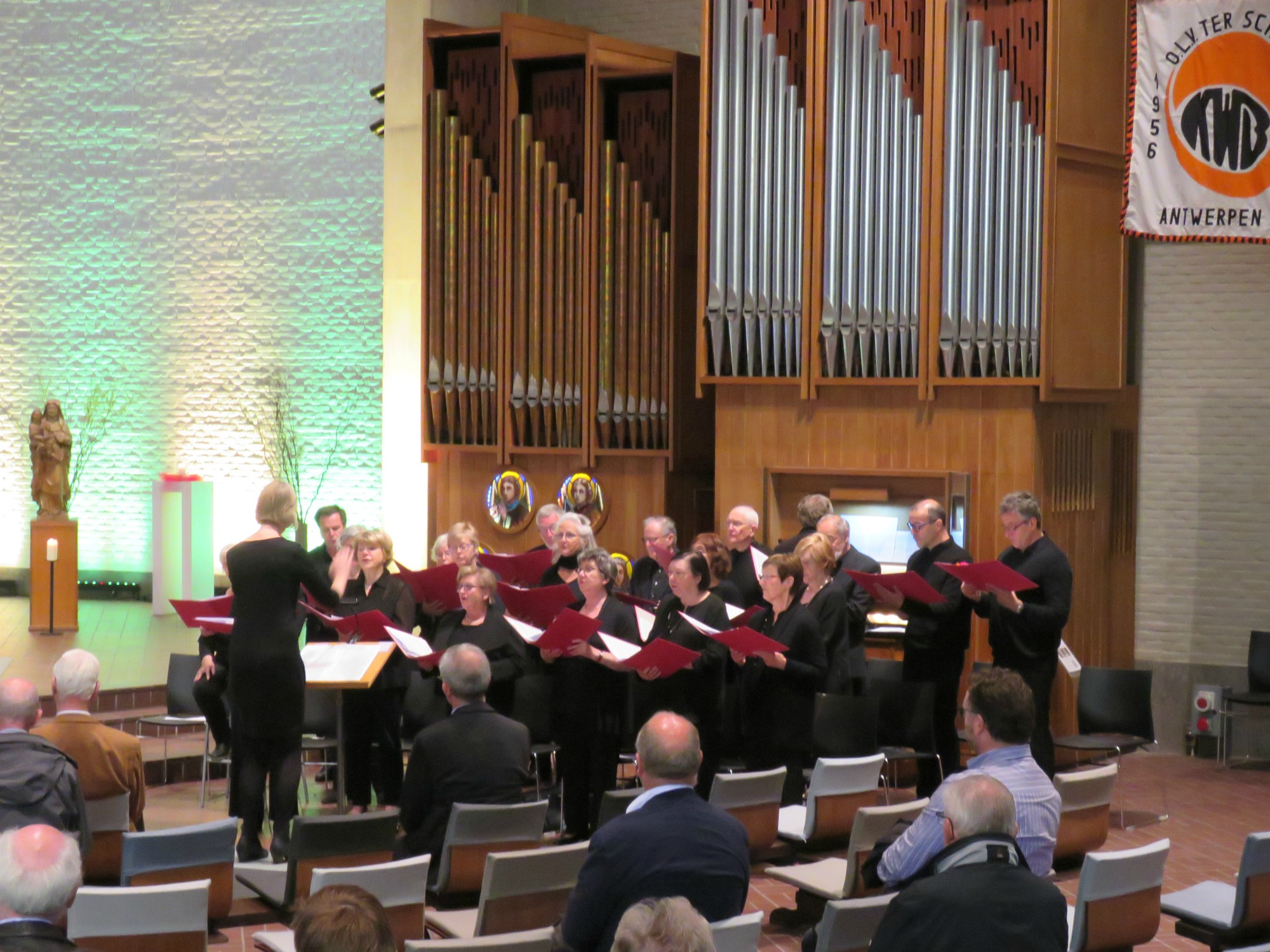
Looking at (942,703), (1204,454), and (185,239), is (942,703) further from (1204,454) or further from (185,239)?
(185,239)

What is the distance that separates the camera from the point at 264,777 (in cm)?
645

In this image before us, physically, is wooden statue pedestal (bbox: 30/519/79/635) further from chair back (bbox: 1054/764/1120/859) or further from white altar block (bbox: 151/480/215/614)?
chair back (bbox: 1054/764/1120/859)

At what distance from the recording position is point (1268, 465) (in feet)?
30.9

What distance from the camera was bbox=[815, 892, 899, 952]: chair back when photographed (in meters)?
4.21

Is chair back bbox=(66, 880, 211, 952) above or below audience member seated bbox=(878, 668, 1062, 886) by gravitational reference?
below

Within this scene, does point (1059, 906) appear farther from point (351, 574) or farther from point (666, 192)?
point (666, 192)

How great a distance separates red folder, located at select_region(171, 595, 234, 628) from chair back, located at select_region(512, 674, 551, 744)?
1.30m

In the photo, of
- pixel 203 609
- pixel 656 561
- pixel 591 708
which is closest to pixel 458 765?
pixel 591 708

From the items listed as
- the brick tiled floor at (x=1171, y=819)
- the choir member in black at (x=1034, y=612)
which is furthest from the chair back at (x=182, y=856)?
the choir member in black at (x=1034, y=612)

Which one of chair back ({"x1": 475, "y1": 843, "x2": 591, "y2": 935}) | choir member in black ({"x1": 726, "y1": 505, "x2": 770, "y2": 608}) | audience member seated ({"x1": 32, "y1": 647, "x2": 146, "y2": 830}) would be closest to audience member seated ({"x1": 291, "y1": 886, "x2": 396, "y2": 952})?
chair back ({"x1": 475, "y1": 843, "x2": 591, "y2": 935})

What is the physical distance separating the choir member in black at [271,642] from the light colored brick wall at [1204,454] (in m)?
5.45

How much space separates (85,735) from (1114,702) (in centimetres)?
514

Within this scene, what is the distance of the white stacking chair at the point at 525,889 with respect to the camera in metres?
4.52

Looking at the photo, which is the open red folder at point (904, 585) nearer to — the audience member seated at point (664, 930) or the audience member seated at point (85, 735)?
the audience member seated at point (85, 735)
